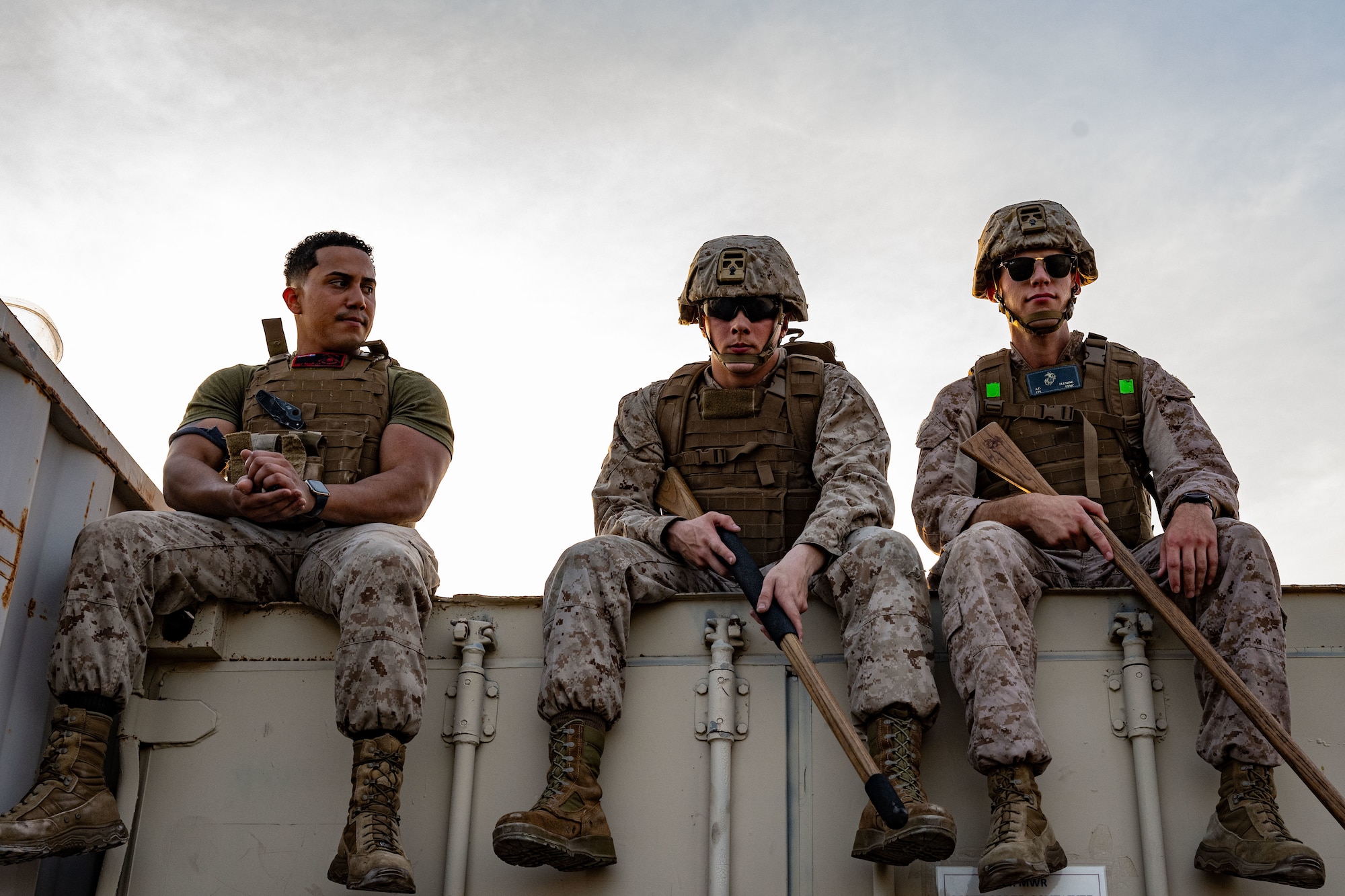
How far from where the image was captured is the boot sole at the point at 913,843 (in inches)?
144

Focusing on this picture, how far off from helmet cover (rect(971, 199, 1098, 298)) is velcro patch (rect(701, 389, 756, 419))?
116 cm

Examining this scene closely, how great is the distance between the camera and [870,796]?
3715 mm

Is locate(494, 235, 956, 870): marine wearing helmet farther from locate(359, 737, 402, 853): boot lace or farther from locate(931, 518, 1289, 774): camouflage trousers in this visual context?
locate(359, 737, 402, 853): boot lace

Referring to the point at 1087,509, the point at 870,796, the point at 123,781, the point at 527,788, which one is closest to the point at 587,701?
the point at 527,788

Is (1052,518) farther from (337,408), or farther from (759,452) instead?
(337,408)

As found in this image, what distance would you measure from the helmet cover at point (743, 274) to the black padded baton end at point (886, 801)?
212 centimetres

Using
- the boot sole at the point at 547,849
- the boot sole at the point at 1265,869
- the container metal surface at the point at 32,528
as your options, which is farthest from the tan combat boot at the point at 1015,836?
the container metal surface at the point at 32,528

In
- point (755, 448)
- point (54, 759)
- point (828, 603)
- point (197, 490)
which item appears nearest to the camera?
point (54, 759)

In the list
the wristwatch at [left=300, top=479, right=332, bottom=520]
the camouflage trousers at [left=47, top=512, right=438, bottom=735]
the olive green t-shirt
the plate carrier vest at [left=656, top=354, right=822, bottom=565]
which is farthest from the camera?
the olive green t-shirt

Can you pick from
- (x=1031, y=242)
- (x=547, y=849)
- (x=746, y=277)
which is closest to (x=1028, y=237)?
(x=1031, y=242)

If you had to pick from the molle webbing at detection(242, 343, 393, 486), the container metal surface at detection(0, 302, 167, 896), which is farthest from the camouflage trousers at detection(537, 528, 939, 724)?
the container metal surface at detection(0, 302, 167, 896)

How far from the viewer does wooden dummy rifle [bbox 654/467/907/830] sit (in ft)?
12.1

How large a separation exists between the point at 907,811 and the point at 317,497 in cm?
225

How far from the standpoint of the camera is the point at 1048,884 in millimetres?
3990
